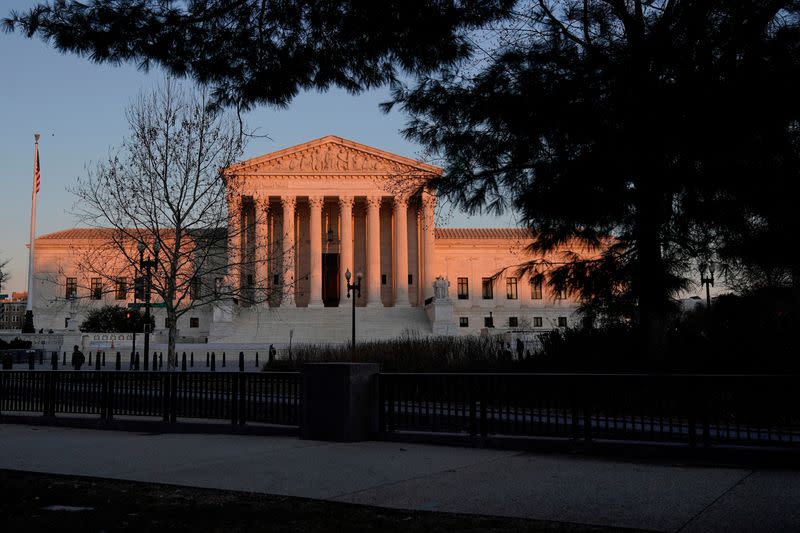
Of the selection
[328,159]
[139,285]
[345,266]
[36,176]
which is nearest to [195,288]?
[139,285]

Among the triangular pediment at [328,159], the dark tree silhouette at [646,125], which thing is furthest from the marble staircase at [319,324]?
the dark tree silhouette at [646,125]

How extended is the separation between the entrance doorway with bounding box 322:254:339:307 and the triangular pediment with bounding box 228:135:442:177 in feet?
33.6

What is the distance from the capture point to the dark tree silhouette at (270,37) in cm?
808

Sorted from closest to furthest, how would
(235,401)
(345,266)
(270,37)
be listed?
(270,37), (235,401), (345,266)

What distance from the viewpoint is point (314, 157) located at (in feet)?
215

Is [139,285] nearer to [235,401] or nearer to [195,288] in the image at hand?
[195,288]

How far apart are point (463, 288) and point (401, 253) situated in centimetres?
1240

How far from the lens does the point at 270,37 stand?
28.9 feet

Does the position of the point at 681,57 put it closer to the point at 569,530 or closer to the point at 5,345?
the point at 569,530

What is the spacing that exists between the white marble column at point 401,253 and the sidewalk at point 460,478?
Answer: 55044mm

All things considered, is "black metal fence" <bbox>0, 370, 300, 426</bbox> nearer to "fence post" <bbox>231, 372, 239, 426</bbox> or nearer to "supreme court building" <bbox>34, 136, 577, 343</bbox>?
"fence post" <bbox>231, 372, 239, 426</bbox>

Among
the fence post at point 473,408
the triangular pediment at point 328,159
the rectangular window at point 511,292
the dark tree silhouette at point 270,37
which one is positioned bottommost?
the fence post at point 473,408

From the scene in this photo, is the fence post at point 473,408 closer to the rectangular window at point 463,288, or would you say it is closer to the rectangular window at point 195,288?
the rectangular window at point 195,288

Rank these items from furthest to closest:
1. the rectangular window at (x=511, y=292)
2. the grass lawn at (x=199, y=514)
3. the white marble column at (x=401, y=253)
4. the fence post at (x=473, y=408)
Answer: the rectangular window at (x=511, y=292), the white marble column at (x=401, y=253), the fence post at (x=473, y=408), the grass lawn at (x=199, y=514)
